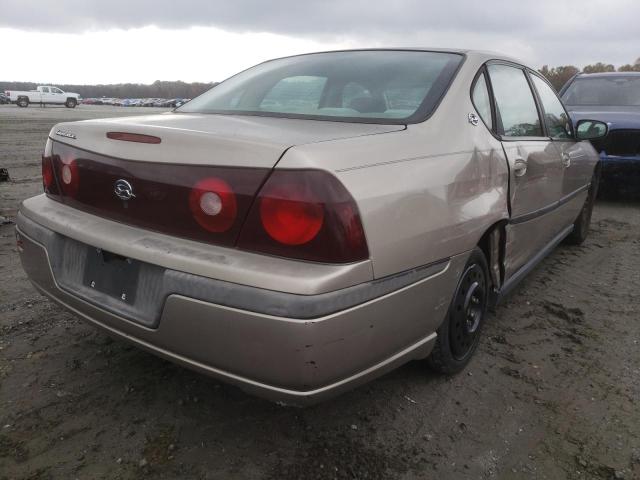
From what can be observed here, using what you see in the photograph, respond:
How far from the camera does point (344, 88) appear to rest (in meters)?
2.57

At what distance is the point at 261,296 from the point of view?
1.53 metres

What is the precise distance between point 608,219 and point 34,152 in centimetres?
1070

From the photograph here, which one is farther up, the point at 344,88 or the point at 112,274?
the point at 344,88

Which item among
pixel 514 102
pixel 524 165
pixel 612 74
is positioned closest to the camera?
pixel 524 165

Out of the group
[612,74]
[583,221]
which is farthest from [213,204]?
[612,74]

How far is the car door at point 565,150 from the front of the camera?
352cm

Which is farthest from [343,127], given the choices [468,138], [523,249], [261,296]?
[523,249]

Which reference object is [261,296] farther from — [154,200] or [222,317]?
[154,200]

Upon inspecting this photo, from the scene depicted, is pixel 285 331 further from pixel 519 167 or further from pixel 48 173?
pixel 519 167

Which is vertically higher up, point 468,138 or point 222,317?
point 468,138

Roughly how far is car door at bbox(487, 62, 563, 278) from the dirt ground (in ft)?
1.86

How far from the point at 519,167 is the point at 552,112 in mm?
1267

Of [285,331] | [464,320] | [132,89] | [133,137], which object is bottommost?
Result: [464,320]

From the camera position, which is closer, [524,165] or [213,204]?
[213,204]
